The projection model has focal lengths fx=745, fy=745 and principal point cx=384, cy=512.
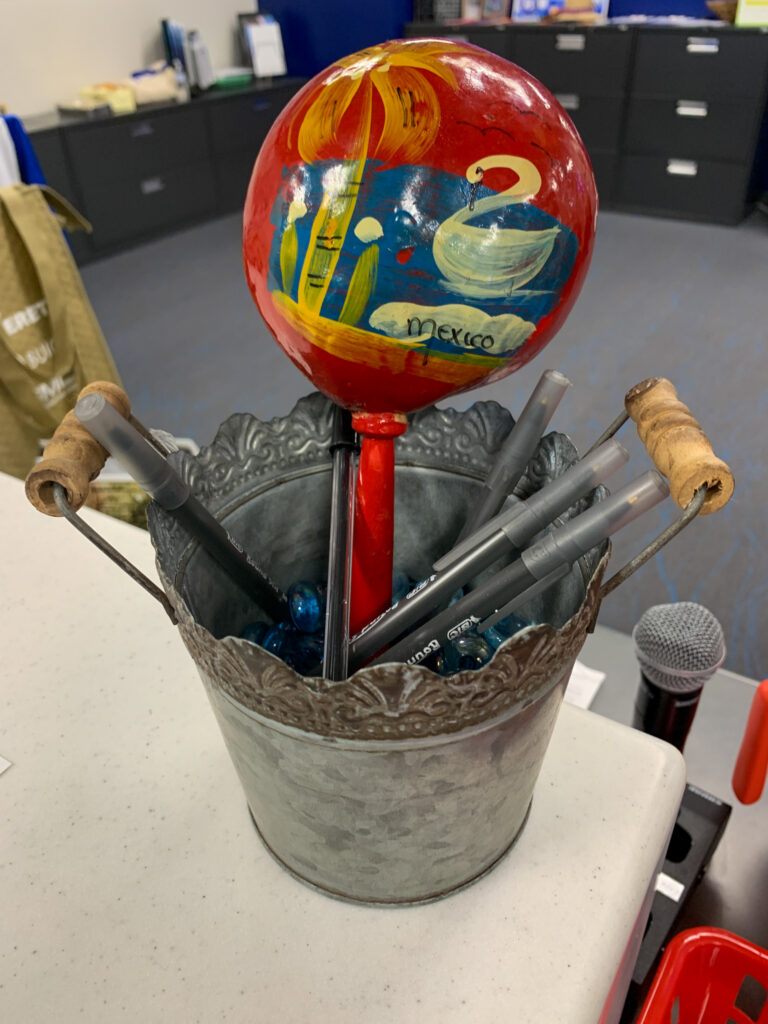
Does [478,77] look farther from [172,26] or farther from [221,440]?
[172,26]

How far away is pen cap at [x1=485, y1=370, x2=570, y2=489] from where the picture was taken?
1.28 ft

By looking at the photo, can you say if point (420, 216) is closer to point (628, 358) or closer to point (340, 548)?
point (340, 548)

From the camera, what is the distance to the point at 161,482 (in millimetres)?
344

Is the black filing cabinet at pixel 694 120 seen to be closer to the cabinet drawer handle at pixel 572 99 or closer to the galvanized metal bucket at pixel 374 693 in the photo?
the cabinet drawer handle at pixel 572 99

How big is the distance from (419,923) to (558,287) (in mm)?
326

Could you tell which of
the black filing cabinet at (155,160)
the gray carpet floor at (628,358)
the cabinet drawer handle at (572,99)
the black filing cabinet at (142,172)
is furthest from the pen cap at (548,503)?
the cabinet drawer handle at (572,99)

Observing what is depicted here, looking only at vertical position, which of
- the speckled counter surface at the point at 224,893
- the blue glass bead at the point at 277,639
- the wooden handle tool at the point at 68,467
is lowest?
the speckled counter surface at the point at 224,893

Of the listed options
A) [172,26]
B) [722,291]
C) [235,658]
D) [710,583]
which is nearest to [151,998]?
[235,658]

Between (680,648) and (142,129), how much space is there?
10.9 ft

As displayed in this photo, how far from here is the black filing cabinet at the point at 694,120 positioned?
117 inches

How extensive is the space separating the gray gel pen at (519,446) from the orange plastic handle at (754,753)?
0.33 meters

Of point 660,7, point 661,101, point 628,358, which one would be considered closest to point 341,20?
point 660,7

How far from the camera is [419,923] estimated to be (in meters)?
0.39

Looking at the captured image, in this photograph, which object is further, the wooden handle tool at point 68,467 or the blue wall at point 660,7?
the blue wall at point 660,7
